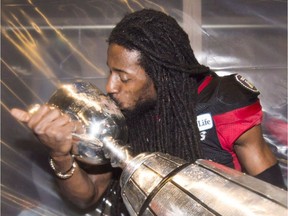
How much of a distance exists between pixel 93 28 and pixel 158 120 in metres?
0.56

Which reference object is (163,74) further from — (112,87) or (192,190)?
(192,190)

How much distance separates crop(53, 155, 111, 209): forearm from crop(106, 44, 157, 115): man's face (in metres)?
0.18

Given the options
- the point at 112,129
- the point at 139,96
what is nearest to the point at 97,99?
the point at 112,129

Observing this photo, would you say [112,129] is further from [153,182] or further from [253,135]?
[253,135]

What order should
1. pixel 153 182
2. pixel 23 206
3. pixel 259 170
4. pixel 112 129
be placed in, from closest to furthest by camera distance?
1. pixel 153 182
2. pixel 112 129
3. pixel 259 170
4. pixel 23 206

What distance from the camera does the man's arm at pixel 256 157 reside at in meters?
0.89

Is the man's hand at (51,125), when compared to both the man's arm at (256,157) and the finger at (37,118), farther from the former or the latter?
the man's arm at (256,157)

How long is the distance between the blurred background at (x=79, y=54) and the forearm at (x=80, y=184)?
34cm

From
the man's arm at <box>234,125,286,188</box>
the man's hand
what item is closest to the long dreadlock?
the man's arm at <box>234,125,286,188</box>

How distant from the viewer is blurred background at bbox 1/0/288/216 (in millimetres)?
1334

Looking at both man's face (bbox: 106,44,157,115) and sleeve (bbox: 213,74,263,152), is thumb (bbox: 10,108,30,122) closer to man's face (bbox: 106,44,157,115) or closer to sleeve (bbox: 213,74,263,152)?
man's face (bbox: 106,44,157,115)

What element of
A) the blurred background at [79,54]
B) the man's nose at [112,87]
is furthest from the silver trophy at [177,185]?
the blurred background at [79,54]

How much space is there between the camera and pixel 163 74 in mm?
933

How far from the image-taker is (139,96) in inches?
36.8
